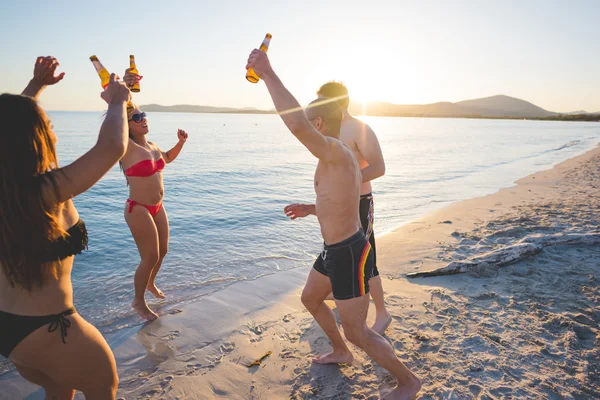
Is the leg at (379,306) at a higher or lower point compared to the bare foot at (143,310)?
higher

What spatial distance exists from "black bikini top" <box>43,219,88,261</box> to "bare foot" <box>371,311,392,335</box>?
302 centimetres

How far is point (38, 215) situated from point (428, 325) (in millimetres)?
3783

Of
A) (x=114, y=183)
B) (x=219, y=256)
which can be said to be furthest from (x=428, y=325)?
(x=114, y=183)

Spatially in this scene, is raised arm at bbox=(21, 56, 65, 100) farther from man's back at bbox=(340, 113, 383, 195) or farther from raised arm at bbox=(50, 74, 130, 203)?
man's back at bbox=(340, 113, 383, 195)

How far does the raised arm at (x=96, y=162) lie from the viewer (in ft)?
5.63

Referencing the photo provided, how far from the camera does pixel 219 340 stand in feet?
13.5

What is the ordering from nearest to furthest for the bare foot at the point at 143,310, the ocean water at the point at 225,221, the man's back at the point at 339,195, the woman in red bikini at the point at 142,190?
the man's back at the point at 339,195 < the woman in red bikini at the point at 142,190 < the bare foot at the point at 143,310 < the ocean water at the point at 225,221

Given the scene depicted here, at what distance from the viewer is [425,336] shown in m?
3.97

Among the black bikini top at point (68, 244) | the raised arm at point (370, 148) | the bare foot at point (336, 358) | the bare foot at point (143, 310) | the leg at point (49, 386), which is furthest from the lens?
the bare foot at point (143, 310)

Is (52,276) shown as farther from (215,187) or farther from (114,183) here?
(114,183)

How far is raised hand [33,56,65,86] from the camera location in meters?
2.50

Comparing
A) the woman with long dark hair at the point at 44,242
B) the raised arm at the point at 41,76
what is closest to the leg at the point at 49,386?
the woman with long dark hair at the point at 44,242

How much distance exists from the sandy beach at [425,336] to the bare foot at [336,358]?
2.3 inches

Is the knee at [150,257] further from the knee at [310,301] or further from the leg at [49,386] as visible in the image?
the leg at [49,386]
